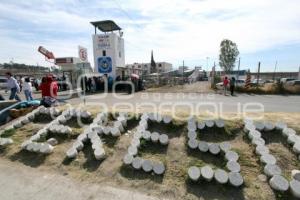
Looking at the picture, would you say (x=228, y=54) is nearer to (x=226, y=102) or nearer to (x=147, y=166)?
(x=226, y=102)

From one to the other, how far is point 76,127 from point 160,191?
3.74 metres

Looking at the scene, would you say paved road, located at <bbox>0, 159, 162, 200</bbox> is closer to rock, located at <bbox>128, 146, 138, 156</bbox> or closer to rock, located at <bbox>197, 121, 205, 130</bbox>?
rock, located at <bbox>128, 146, 138, 156</bbox>

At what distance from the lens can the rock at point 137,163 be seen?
4.73 metres

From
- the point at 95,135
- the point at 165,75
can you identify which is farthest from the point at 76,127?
the point at 165,75

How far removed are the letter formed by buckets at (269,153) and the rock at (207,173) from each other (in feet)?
3.26

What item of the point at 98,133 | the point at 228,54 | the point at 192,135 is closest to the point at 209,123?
the point at 192,135

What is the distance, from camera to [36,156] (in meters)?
5.64

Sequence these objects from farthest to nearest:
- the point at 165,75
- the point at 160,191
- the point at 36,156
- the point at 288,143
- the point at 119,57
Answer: the point at 165,75, the point at 119,57, the point at 36,156, the point at 288,143, the point at 160,191

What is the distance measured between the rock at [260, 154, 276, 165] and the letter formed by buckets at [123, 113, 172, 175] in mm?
1941

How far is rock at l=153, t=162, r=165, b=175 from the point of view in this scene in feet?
14.9

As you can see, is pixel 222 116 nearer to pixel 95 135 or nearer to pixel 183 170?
pixel 183 170

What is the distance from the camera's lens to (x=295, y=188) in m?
3.75

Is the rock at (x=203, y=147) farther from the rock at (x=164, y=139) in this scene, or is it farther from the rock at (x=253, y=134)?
the rock at (x=253, y=134)

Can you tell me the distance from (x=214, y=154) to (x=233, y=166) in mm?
603
